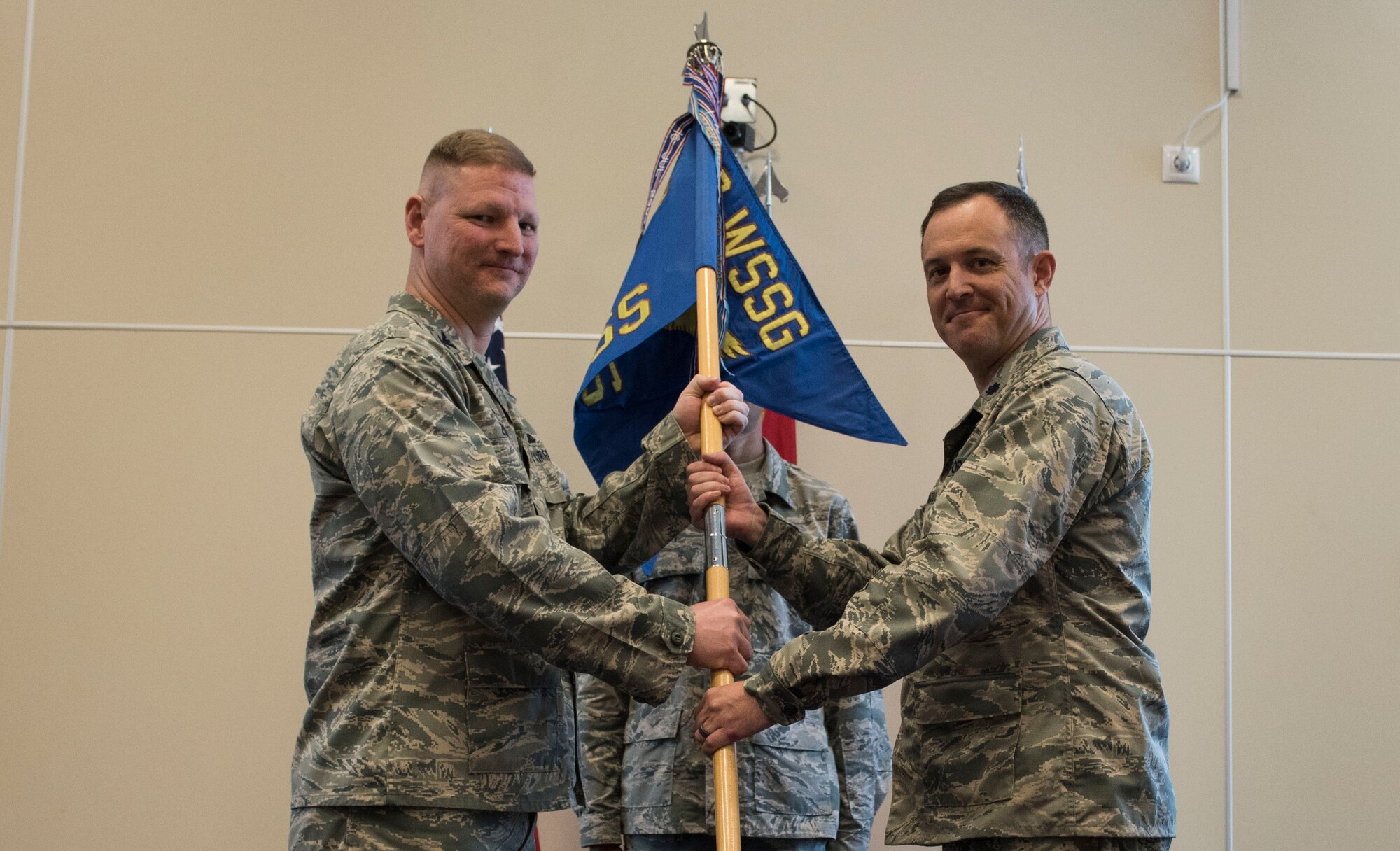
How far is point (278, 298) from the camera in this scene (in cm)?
370

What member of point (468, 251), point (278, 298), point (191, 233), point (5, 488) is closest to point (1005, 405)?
point (468, 251)

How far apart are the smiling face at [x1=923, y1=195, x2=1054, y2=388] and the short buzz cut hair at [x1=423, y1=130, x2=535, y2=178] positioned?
0.83 m

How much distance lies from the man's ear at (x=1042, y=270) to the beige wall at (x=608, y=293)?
1381mm

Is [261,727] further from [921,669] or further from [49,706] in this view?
[921,669]

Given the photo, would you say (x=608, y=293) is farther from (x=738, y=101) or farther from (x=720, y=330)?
(x=720, y=330)

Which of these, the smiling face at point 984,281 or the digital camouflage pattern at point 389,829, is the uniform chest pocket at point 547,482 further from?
the smiling face at point 984,281

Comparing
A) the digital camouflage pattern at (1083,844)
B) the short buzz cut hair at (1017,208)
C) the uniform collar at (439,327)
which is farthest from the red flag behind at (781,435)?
the digital camouflage pattern at (1083,844)

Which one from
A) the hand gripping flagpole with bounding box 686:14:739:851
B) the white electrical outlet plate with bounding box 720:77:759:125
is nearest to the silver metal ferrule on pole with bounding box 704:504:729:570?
the hand gripping flagpole with bounding box 686:14:739:851

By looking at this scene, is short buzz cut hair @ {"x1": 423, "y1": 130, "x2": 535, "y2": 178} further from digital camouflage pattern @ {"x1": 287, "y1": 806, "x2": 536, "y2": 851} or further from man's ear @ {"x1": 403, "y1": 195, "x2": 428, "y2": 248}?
digital camouflage pattern @ {"x1": 287, "y1": 806, "x2": 536, "y2": 851}

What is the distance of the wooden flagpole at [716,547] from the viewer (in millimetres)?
2180

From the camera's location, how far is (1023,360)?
7.68 feet

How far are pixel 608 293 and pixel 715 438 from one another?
4.45ft

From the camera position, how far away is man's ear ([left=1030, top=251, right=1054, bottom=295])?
2.45 m

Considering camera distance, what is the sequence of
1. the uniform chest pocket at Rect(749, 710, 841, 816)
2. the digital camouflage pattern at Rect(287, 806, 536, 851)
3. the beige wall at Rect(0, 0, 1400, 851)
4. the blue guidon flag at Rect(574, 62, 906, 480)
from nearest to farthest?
1. the digital camouflage pattern at Rect(287, 806, 536, 851)
2. the uniform chest pocket at Rect(749, 710, 841, 816)
3. the blue guidon flag at Rect(574, 62, 906, 480)
4. the beige wall at Rect(0, 0, 1400, 851)
